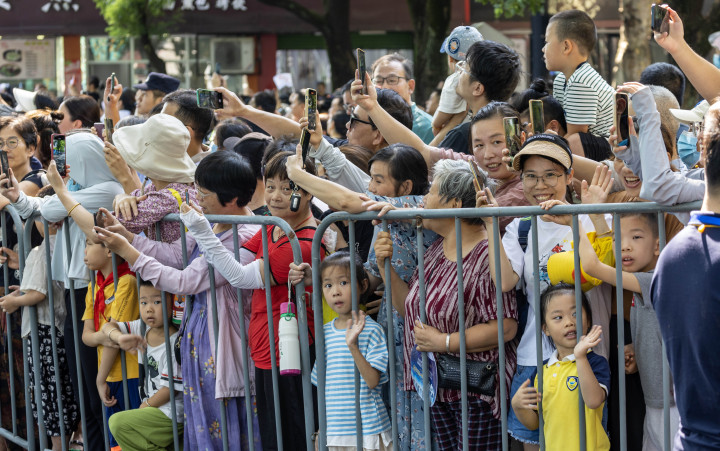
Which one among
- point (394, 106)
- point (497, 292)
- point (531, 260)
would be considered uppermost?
point (394, 106)

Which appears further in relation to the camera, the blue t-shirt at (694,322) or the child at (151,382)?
the child at (151,382)

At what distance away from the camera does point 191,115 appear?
255 inches

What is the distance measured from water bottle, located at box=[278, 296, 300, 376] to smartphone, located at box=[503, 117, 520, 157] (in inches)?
52.3

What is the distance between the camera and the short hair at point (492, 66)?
19.0 ft

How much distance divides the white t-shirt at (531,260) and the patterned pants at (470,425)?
300mm

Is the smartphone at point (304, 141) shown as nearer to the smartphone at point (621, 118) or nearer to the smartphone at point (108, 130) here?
the smartphone at point (621, 118)

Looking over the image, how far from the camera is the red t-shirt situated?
16.4 ft

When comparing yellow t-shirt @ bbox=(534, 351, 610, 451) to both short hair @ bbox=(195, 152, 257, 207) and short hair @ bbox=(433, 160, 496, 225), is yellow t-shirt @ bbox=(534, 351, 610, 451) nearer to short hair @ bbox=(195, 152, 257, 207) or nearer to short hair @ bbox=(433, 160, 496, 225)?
short hair @ bbox=(433, 160, 496, 225)

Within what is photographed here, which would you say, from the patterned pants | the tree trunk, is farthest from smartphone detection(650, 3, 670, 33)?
the tree trunk

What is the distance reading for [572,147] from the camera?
18.4 feet

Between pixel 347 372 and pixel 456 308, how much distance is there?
0.67m

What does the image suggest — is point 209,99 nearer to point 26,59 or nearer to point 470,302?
point 470,302

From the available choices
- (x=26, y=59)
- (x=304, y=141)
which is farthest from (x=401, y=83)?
(x=26, y=59)

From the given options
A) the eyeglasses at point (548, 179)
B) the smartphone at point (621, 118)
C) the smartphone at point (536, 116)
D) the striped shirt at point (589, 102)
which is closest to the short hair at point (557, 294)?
the eyeglasses at point (548, 179)
